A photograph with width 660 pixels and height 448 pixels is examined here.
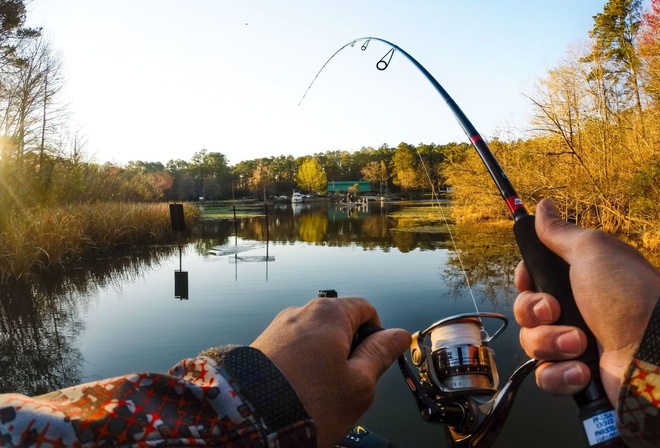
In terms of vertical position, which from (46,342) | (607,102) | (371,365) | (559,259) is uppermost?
(607,102)

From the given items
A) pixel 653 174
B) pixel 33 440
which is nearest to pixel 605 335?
pixel 33 440

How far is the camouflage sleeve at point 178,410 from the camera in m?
0.53

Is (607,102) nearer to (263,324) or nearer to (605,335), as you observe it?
(263,324)

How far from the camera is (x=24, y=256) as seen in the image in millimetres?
9773

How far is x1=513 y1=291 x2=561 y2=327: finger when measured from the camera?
114cm

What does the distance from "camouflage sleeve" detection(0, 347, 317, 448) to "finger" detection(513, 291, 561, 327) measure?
0.72m

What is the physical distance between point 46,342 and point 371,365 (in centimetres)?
645

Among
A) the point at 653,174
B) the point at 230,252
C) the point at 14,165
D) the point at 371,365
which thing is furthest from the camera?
the point at 230,252

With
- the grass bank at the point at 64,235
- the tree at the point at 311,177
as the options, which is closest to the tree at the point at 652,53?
the grass bank at the point at 64,235

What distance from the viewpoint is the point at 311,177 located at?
90.0 metres

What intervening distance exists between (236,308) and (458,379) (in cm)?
624

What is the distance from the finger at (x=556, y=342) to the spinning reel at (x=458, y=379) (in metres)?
Result: 0.05

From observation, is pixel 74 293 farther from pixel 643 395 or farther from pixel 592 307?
pixel 643 395

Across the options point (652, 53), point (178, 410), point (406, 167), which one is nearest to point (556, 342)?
point (178, 410)
